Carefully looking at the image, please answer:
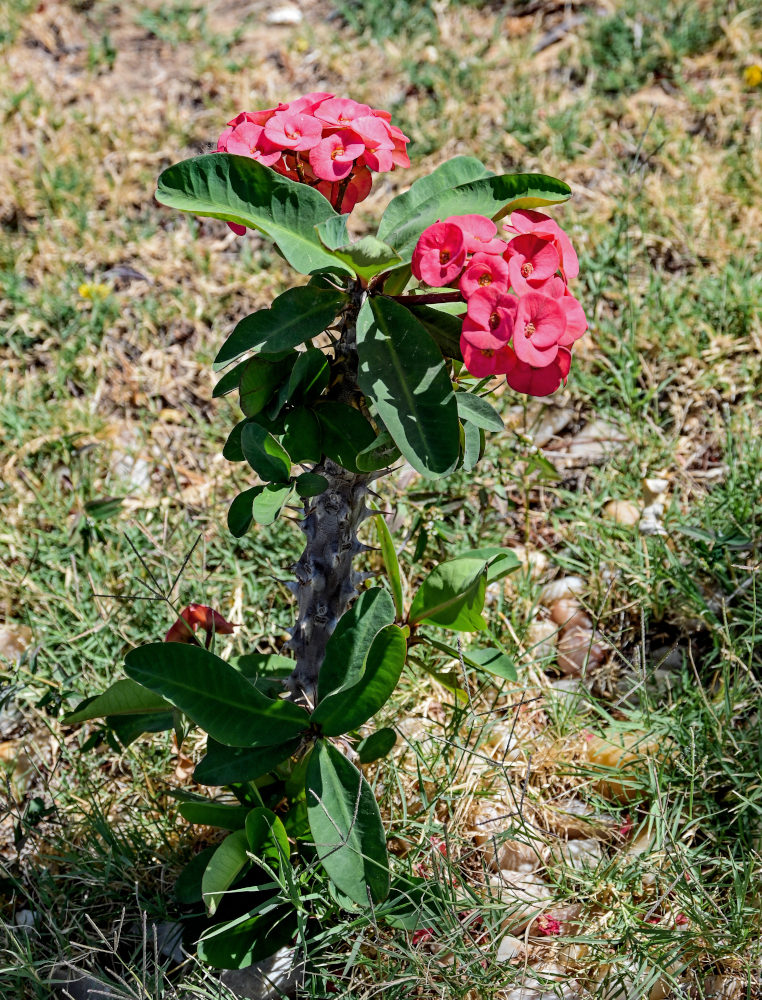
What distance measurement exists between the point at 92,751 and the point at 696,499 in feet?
Answer: 5.37

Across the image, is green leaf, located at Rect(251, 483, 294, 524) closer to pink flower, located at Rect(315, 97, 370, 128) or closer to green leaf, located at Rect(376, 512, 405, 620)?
green leaf, located at Rect(376, 512, 405, 620)

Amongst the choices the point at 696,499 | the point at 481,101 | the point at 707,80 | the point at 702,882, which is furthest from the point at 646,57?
the point at 702,882

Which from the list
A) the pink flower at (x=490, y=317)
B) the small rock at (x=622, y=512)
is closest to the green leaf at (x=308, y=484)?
the pink flower at (x=490, y=317)

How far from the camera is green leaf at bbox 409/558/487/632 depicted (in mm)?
1638

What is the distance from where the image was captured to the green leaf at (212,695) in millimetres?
1452

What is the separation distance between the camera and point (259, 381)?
1395 millimetres

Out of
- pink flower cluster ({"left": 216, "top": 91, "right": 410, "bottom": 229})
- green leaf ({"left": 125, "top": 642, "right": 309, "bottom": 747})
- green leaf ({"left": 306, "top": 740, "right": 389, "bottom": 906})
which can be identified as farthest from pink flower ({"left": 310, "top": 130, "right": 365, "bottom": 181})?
green leaf ({"left": 306, "top": 740, "right": 389, "bottom": 906})

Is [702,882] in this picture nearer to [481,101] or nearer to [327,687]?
[327,687]

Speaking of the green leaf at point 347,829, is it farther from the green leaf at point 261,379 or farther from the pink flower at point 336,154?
the pink flower at point 336,154

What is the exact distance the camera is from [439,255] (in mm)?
1229

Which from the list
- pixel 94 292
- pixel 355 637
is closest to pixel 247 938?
pixel 355 637

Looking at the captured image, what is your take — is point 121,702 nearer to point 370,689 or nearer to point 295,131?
point 370,689

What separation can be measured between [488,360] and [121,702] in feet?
3.06

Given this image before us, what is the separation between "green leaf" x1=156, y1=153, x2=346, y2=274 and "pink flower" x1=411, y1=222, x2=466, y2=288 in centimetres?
12
